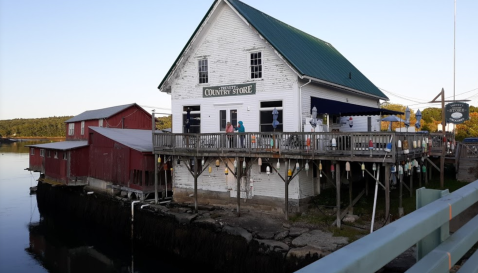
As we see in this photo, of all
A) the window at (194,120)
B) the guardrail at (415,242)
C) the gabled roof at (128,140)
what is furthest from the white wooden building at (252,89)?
the guardrail at (415,242)

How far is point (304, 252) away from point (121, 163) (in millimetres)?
17063

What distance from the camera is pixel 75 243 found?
24.4m

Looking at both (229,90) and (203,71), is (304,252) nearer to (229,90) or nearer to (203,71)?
(229,90)


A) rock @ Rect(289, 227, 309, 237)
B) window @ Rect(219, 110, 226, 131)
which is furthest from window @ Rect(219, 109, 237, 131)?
rock @ Rect(289, 227, 309, 237)

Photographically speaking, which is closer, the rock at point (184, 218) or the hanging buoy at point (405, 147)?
the hanging buoy at point (405, 147)

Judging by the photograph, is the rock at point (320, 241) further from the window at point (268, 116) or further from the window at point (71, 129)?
the window at point (71, 129)

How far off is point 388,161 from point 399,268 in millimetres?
4741

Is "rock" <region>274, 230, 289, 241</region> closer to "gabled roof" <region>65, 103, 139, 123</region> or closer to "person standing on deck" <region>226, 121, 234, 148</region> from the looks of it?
"person standing on deck" <region>226, 121, 234, 148</region>

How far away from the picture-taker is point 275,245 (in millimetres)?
15125

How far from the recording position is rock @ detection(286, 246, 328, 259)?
1376cm

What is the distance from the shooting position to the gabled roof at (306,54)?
806 inches

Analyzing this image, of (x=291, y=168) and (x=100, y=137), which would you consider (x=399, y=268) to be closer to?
(x=291, y=168)

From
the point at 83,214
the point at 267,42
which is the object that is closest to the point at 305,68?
the point at 267,42

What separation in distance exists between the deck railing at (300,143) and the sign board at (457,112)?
6.62m
